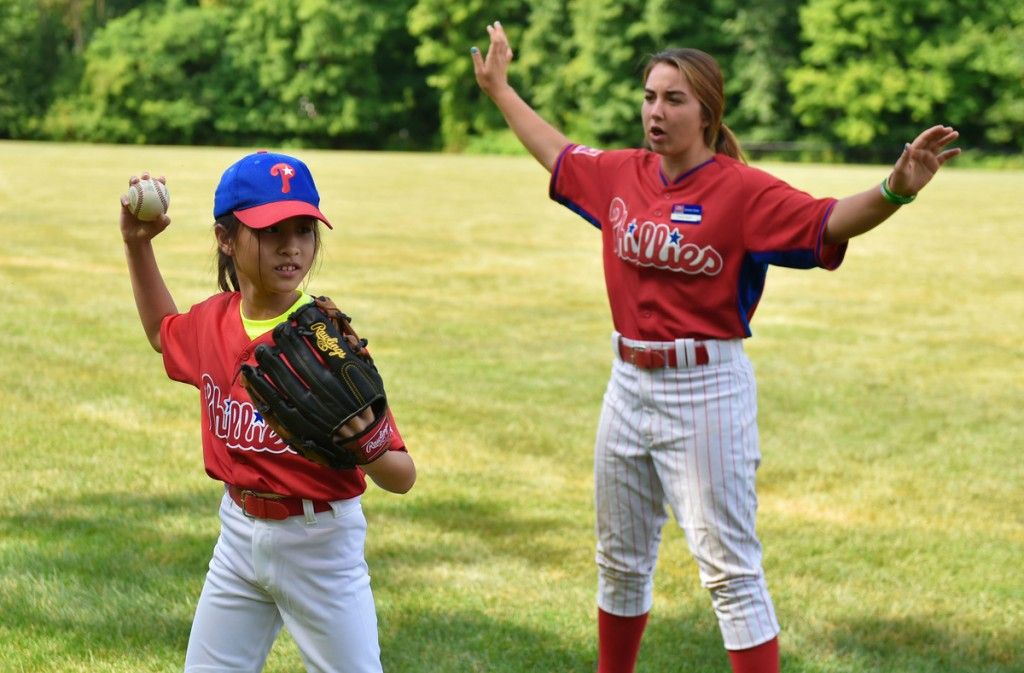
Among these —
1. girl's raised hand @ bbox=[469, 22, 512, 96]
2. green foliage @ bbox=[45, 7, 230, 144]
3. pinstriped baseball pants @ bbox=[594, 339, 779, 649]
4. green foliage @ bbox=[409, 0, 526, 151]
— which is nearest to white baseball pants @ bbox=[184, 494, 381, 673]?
pinstriped baseball pants @ bbox=[594, 339, 779, 649]

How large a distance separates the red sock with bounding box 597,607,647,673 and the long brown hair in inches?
59.9

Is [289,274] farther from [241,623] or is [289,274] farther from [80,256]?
[80,256]

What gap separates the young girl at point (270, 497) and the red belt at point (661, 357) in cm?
110

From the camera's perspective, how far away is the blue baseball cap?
2809 millimetres

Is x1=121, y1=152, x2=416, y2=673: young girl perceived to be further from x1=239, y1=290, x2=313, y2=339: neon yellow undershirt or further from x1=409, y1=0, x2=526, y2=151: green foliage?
x1=409, y1=0, x2=526, y2=151: green foliage

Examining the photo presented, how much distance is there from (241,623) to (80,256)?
43.4 ft

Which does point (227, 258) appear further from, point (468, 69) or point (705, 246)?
point (468, 69)

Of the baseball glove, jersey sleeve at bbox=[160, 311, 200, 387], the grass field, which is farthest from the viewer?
the grass field

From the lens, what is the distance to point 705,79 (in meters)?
3.69

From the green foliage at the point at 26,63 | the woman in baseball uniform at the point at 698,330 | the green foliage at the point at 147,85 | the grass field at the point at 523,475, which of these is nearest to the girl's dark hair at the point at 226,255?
the grass field at the point at 523,475

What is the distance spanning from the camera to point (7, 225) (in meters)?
17.9

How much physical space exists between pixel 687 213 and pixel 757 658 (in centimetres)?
134

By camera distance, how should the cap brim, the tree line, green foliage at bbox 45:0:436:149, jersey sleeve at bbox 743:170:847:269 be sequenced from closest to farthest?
the cap brim < jersey sleeve at bbox 743:170:847:269 < the tree line < green foliage at bbox 45:0:436:149

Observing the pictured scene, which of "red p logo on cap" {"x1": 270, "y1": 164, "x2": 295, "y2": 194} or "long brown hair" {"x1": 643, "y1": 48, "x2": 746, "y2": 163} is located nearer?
"red p logo on cap" {"x1": 270, "y1": 164, "x2": 295, "y2": 194}
